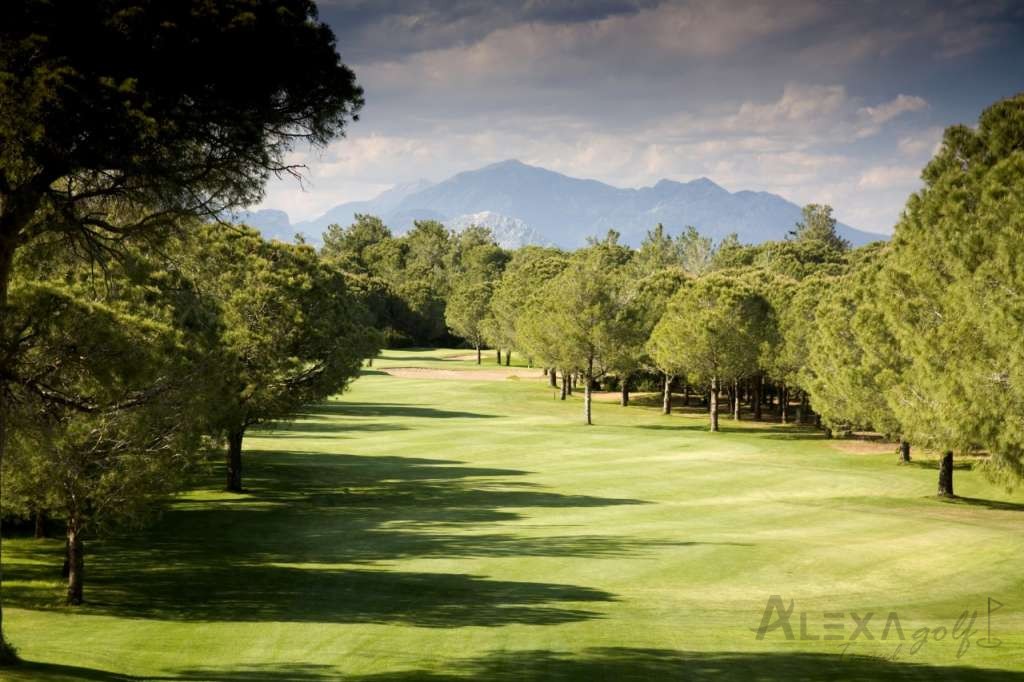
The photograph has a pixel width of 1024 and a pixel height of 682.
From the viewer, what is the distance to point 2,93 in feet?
34.7

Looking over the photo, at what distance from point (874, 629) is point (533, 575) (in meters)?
9.09

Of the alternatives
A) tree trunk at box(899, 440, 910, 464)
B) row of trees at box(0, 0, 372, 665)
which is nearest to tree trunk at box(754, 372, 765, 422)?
tree trunk at box(899, 440, 910, 464)

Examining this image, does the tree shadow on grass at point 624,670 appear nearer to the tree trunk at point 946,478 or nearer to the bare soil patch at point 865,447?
the tree trunk at point 946,478

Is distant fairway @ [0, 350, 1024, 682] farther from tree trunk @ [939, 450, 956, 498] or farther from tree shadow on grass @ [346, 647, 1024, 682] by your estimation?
tree trunk @ [939, 450, 956, 498]

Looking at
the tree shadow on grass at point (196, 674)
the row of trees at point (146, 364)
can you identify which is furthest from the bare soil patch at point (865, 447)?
the tree shadow on grass at point (196, 674)

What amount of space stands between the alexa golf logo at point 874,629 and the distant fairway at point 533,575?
0.14 meters

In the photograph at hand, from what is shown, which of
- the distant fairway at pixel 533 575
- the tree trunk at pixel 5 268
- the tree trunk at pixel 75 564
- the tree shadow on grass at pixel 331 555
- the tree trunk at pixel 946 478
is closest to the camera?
the tree trunk at pixel 5 268

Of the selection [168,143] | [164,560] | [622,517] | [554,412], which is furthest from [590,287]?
[168,143]

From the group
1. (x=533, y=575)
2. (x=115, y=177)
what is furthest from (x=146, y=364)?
(x=533, y=575)

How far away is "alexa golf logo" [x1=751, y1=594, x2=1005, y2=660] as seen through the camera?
1689 centimetres

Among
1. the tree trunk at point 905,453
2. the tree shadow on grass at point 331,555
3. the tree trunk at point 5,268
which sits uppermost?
the tree trunk at point 5,268

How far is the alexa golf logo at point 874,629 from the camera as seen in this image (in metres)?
16.9

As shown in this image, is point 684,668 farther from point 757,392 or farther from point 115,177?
point 757,392

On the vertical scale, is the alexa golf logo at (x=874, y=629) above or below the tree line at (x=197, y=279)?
below
